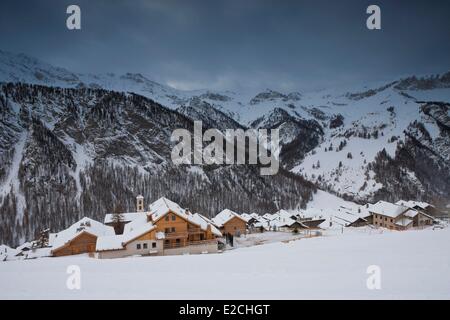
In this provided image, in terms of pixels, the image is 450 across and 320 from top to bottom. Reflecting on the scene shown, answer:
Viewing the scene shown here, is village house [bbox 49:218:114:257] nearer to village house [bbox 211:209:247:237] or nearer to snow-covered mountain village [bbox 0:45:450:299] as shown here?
snow-covered mountain village [bbox 0:45:450:299]

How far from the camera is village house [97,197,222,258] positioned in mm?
27609

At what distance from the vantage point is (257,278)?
951 centimetres

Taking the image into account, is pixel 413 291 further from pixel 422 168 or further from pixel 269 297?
pixel 422 168

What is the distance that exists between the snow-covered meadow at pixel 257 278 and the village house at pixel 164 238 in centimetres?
1469

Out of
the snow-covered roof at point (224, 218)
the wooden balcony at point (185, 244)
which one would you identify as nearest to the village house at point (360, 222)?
the snow-covered roof at point (224, 218)

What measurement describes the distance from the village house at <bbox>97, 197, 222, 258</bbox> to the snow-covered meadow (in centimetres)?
1469

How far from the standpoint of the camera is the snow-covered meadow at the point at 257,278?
8.05 meters

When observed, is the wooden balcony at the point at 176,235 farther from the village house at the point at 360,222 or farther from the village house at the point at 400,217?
the village house at the point at 400,217

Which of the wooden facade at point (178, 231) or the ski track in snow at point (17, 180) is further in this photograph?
the ski track in snow at point (17, 180)

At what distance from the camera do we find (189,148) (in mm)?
134500

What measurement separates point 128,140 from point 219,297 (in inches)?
4901

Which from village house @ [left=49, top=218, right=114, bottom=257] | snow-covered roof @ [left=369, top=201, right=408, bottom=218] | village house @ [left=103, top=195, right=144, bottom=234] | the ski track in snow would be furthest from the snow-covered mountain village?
snow-covered roof @ [left=369, top=201, right=408, bottom=218]

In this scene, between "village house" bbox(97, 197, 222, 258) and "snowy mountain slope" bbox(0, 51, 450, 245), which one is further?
"snowy mountain slope" bbox(0, 51, 450, 245)
